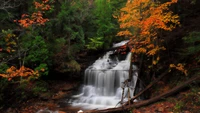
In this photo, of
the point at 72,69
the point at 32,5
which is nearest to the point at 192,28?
the point at 72,69

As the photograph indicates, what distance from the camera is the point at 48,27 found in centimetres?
1362

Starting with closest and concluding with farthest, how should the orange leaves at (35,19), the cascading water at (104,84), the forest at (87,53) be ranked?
1. the forest at (87,53)
2. the orange leaves at (35,19)
3. the cascading water at (104,84)

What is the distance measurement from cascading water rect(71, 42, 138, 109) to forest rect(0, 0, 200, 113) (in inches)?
34.4

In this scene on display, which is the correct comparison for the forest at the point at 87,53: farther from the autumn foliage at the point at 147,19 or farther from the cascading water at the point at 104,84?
the cascading water at the point at 104,84

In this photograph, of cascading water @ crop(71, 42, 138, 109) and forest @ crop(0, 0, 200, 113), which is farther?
cascading water @ crop(71, 42, 138, 109)

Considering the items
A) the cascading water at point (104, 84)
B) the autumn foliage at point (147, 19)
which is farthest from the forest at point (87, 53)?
the cascading water at point (104, 84)

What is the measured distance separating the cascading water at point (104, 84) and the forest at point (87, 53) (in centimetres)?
87

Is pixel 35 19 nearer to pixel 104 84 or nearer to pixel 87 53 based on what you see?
pixel 87 53

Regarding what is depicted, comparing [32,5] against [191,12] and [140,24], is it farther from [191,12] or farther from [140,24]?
[191,12]

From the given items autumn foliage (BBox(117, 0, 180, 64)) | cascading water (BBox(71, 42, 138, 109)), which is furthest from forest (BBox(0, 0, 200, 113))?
cascading water (BBox(71, 42, 138, 109))

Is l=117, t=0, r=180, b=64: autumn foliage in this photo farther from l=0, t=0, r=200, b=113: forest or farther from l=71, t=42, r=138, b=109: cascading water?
l=71, t=42, r=138, b=109: cascading water

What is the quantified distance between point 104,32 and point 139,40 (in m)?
9.22

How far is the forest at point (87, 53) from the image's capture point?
25.3 ft

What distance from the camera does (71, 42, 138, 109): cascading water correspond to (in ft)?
38.3
